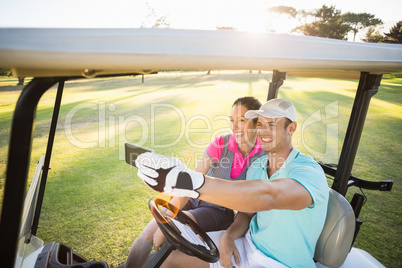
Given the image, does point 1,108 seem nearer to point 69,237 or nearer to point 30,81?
point 69,237

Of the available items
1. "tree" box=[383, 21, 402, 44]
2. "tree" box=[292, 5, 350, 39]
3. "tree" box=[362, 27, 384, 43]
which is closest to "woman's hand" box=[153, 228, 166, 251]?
"tree" box=[383, 21, 402, 44]

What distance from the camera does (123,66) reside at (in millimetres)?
730

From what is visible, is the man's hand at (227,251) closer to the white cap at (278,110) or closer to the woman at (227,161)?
the woman at (227,161)

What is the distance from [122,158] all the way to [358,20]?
2239 inches

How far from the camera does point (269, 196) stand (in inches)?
40.3

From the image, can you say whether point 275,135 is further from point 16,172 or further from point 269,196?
point 16,172

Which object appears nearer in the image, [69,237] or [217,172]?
[217,172]

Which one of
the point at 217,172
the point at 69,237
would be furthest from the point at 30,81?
the point at 69,237

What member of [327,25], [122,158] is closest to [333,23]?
[327,25]

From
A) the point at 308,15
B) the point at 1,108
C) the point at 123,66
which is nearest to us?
the point at 123,66

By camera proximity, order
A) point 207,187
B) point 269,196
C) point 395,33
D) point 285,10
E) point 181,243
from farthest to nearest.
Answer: point 285,10
point 395,33
point 181,243
point 269,196
point 207,187

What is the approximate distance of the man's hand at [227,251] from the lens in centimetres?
164

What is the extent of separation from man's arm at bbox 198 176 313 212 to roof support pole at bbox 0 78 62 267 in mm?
621

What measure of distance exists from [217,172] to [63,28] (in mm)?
1831
